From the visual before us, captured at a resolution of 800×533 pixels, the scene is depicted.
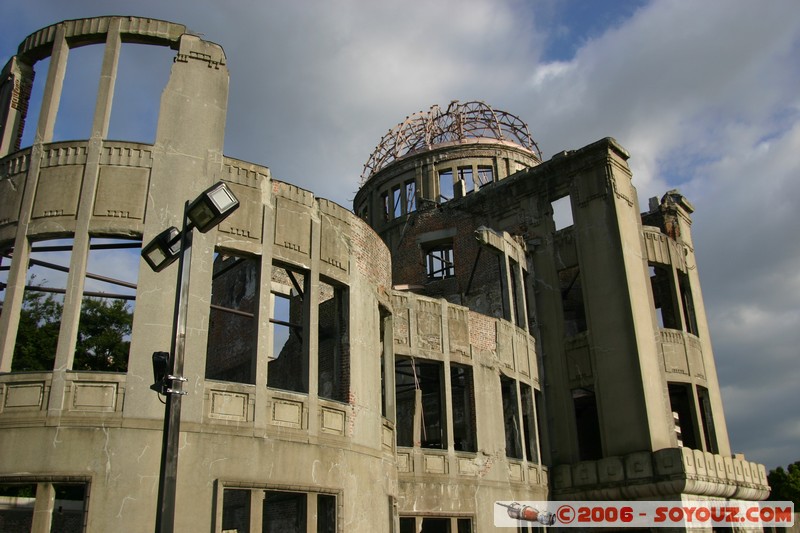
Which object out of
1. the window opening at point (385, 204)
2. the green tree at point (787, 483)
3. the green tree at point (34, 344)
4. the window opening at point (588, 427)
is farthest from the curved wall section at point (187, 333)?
the green tree at point (787, 483)

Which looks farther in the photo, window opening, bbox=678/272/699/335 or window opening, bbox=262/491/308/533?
window opening, bbox=678/272/699/335

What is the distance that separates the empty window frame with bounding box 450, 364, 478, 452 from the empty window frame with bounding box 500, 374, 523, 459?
1.25m

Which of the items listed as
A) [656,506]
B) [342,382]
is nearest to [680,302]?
[656,506]

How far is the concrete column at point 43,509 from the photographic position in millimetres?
10797

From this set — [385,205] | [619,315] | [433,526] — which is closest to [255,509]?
[433,526]

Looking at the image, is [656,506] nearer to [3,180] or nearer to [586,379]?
[586,379]

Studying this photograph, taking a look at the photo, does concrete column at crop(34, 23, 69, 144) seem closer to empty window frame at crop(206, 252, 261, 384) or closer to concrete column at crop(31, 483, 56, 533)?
concrete column at crop(31, 483, 56, 533)

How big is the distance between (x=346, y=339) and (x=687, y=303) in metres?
15.7

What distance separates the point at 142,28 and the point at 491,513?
14393 millimetres

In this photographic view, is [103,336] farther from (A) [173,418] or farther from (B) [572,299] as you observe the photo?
(A) [173,418]

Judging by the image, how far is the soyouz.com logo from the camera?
19812 millimetres

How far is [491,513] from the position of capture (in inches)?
744

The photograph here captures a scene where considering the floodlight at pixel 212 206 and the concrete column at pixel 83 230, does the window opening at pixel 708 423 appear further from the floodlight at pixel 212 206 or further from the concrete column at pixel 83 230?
the floodlight at pixel 212 206

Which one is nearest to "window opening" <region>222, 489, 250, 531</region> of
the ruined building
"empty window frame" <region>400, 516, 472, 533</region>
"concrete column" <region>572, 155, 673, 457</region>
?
the ruined building
